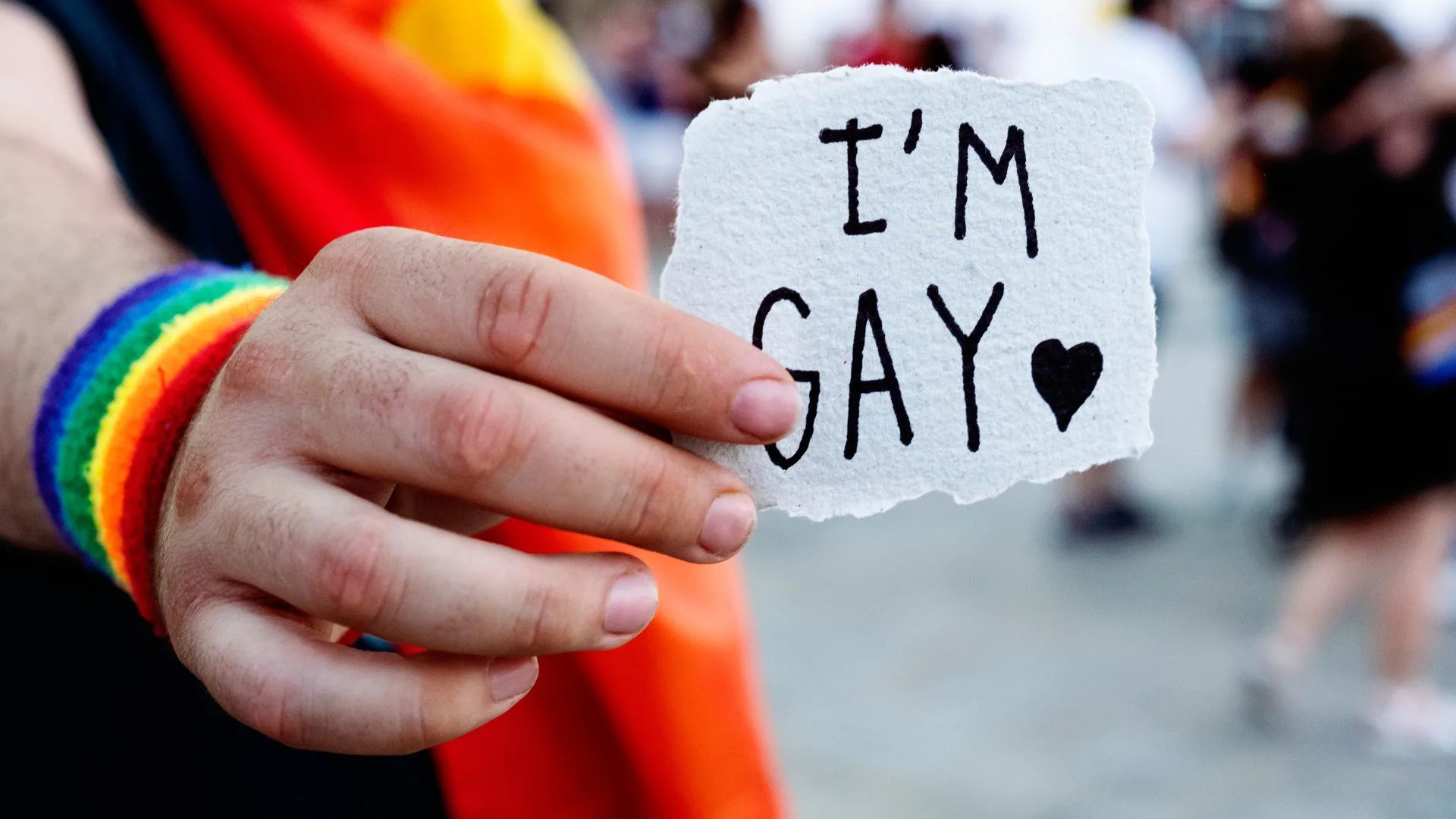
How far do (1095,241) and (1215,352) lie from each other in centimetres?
550

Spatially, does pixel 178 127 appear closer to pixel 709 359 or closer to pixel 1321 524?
pixel 709 359

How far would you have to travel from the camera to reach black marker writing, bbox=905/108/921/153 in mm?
532

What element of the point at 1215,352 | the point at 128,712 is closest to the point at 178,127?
the point at 128,712

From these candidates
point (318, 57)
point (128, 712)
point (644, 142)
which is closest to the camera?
point (128, 712)

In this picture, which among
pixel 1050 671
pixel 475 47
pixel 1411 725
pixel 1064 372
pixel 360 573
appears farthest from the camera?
pixel 1050 671

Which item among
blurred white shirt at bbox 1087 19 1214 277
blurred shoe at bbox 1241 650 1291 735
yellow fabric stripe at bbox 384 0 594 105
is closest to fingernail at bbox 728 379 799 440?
yellow fabric stripe at bbox 384 0 594 105

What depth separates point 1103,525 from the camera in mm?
3545

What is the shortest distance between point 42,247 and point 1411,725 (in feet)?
8.66

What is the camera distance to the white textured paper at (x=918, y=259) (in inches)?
20.8

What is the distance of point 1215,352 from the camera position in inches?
220

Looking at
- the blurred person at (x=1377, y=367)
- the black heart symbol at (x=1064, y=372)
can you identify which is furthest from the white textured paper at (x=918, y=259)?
the blurred person at (x=1377, y=367)

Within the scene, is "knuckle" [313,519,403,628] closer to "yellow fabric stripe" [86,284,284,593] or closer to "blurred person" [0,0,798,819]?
"blurred person" [0,0,798,819]

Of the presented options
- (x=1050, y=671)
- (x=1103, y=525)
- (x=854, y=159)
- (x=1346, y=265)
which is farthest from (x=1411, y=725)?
(x=854, y=159)

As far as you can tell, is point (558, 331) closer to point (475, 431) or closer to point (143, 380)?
point (475, 431)
